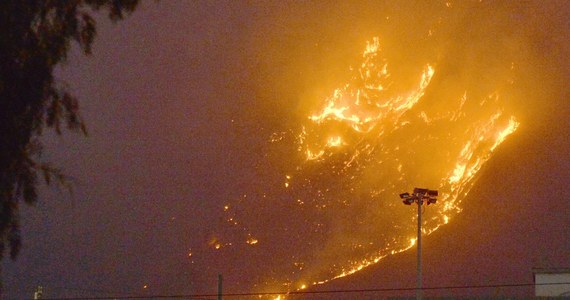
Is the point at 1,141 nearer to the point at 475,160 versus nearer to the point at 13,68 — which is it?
the point at 13,68

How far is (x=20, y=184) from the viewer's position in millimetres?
15414

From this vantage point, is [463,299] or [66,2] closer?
[66,2]

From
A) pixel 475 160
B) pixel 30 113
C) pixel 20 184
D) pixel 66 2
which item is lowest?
pixel 20 184

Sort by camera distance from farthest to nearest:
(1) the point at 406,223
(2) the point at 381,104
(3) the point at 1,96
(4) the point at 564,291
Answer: (1) the point at 406,223, (2) the point at 381,104, (4) the point at 564,291, (3) the point at 1,96

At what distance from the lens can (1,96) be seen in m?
15.1

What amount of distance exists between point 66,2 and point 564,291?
33.3m

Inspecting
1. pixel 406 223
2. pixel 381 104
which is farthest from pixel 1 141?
pixel 406 223

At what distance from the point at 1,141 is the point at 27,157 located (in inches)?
18.2

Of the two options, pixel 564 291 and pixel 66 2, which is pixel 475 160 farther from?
pixel 66 2

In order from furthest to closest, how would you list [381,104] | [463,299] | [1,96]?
1. [381,104]
2. [463,299]
3. [1,96]

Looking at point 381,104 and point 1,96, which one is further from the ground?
point 381,104

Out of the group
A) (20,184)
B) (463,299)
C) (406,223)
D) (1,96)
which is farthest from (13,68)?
(406,223)

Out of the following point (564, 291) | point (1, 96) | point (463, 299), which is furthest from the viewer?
point (564, 291)

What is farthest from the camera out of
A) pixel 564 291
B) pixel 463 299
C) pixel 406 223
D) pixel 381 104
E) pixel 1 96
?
pixel 406 223
